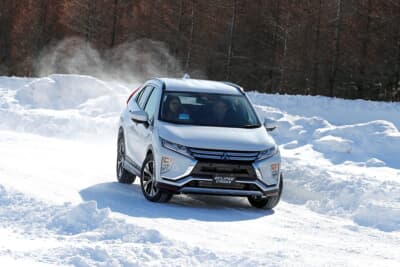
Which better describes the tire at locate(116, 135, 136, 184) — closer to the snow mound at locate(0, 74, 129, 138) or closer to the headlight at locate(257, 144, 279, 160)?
the headlight at locate(257, 144, 279, 160)

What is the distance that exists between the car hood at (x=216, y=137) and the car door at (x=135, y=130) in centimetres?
71

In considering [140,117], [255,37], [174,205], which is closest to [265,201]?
[174,205]

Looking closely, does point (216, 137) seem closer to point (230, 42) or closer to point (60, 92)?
point (60, 92)

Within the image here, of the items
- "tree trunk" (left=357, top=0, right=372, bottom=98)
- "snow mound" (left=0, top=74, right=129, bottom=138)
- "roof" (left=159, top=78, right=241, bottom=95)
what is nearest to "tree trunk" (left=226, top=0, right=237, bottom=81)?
"tree trunk" (left=357, top=0, right=372, bottom=98)

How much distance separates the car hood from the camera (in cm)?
1080

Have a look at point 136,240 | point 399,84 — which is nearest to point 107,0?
point 399,84

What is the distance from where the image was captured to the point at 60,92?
24719 millimetres

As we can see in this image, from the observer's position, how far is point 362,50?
4181 centimetres

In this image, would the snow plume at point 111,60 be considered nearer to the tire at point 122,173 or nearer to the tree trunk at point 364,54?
the tree trunk at point 364,54

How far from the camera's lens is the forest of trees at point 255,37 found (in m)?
40.5

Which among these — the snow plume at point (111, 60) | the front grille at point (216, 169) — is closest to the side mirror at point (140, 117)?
the front grille at point (216, 169)

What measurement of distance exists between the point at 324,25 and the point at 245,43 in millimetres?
4907

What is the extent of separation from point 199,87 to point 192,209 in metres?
2.22

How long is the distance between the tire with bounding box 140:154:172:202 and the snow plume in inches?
1322
